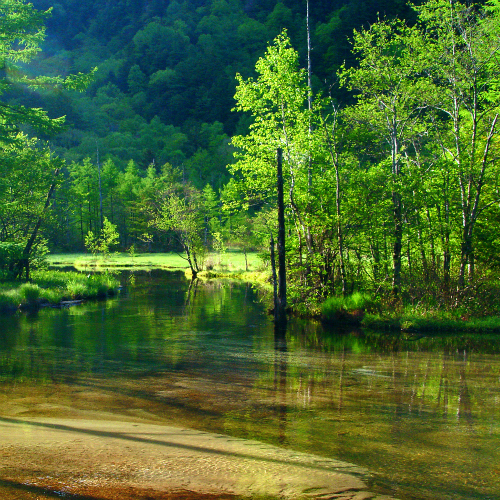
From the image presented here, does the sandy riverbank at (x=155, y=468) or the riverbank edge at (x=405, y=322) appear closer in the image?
the sandy riverbank at (x=155, y=468)

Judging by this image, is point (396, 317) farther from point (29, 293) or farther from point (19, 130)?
point (19, 130)

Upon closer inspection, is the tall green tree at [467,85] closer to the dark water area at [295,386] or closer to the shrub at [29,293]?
the dark water area at [295,386]

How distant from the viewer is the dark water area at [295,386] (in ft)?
26.4

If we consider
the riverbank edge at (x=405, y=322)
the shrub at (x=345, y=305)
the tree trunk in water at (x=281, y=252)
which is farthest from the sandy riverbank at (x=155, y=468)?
the shrub at (x=345, y=305)

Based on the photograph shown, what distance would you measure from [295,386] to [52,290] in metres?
22.0

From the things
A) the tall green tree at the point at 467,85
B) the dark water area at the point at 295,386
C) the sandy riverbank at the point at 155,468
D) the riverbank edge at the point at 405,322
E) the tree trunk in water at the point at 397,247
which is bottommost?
the dark water area at the point at 295,386

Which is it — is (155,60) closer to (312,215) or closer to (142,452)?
(312,215)

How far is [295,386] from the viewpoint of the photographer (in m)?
12.7

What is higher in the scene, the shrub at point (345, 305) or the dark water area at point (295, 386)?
A: the shrub at point (345, 305)

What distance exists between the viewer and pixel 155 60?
7244 inches

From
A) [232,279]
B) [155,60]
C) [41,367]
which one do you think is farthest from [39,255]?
[155,60]

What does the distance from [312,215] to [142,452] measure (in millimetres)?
18607

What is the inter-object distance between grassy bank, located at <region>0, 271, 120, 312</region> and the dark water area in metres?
3.50

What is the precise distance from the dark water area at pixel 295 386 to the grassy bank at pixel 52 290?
3497 millimetres
